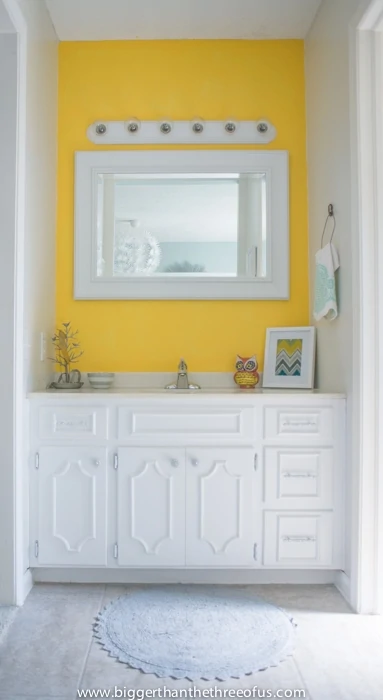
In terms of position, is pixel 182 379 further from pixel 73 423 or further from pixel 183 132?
pixel 183 132

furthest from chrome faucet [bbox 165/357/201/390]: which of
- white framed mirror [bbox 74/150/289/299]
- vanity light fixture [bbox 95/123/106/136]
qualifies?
vanity light fixture [bbox 95/123/106/136]

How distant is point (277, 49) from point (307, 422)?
1.94m

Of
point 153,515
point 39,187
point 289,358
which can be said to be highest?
point 39,187

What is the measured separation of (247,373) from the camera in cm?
258

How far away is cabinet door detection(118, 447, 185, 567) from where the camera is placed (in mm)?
2160

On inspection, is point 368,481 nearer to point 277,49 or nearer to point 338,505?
point 338,505

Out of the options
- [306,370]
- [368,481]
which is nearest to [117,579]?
[368,481]

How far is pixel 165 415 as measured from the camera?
2.19 m

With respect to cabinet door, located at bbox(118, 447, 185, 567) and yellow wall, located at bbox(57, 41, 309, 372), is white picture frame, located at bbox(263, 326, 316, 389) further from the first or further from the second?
cabinet door, located at bbox(118, 447, 185, 567)

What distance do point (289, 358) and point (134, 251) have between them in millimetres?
941

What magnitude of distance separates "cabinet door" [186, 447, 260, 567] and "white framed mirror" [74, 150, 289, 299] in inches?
34.0

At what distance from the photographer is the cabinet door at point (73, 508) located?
2.17 metres

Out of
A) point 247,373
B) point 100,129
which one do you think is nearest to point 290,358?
point 247,373

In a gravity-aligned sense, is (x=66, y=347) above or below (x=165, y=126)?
below
